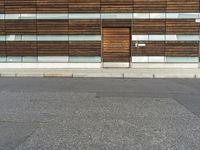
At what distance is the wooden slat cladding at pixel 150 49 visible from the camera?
2141cm

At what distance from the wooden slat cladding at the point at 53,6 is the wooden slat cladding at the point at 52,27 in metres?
0.61

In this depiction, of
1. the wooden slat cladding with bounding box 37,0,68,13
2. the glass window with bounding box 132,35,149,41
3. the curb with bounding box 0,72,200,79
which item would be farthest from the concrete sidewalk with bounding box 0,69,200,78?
the wooden slat cladding with bounding box 37,0,68,13

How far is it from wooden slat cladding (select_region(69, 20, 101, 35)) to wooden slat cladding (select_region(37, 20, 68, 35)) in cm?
39

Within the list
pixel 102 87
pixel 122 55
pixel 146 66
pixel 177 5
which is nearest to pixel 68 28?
pixel 122 55

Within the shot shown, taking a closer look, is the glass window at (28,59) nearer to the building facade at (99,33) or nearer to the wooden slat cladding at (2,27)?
the building facade at (99,33)

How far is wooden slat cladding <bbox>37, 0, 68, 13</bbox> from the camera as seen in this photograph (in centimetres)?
2145

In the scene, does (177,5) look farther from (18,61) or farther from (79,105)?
(79,105)

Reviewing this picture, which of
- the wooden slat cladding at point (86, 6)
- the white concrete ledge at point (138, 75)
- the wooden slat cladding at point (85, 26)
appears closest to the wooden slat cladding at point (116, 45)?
the wooden slat cladding at point (85, 26)

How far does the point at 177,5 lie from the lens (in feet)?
69.3

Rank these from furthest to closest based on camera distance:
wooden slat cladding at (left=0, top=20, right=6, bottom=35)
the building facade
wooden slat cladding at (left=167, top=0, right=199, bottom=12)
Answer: wooden slat cladding at (left=0, top=20, right=6, bottom=35) < the building facade < wooden slat cladding at (left=167, top=0, right=199, bottom=12)

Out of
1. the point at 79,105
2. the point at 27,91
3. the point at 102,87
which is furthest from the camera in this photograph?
the point at 102,87

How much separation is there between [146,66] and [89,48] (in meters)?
3.35

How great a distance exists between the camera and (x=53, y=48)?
2180 centimetres

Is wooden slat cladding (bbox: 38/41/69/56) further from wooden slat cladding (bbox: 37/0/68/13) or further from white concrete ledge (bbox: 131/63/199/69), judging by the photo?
white concrete ledge (bbox: 131/63/199/69)
